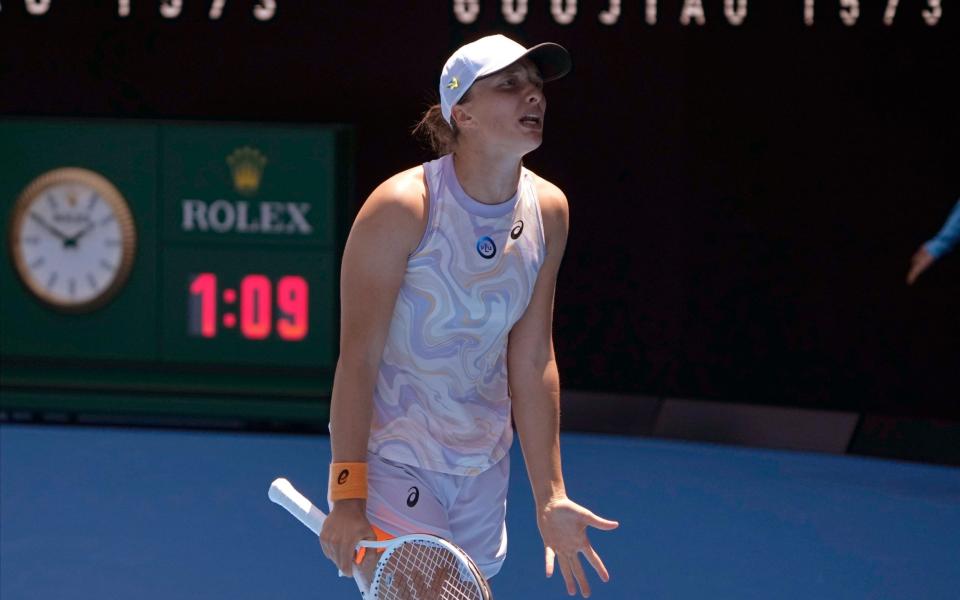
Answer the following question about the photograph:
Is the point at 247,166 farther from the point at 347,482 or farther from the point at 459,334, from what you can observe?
the point at 347,482

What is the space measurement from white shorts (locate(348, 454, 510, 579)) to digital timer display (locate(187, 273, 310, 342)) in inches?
181

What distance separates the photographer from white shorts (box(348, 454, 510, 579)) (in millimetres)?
2932

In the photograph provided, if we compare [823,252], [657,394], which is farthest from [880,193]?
[657,394]

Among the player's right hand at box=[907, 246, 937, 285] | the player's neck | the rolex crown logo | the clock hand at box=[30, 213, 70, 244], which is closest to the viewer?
the player's neck

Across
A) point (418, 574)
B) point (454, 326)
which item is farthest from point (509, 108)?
point (418, 574)

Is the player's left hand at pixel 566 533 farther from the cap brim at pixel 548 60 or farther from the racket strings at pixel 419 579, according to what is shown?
the cap brim at pixel 548 60

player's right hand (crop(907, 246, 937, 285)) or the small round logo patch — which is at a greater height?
the small round logo patch

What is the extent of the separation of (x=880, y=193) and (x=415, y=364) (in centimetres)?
476

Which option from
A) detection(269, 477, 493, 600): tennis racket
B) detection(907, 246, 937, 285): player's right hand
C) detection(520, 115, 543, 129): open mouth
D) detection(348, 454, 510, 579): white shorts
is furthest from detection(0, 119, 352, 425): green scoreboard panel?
detection(269, 477, 493, 600): tennis racket

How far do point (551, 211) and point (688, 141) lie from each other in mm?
4658

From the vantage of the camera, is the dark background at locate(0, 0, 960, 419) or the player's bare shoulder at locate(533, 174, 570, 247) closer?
the player's bare shoulder at locate(533, 174, 570, 247)

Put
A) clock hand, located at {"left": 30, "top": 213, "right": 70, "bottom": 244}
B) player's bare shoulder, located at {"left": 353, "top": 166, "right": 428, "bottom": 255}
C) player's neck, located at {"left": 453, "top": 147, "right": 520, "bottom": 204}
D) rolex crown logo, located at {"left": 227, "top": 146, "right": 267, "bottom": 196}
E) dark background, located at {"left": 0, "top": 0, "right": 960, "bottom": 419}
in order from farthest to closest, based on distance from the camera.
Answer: clock hand, located at {"left": 30, "top": 213, "right": 70, "bottom": 244} < rolex crown logo, located at {"left": 227, "top": 146, "right": 267, "bottom": 196} < dark background, located at {"left": 0, "top": 0, "right": 960, "bottom": 419} < player's neck, located at {"left": 453, "top": 147, "right": 520, "bottom": 204} < player's bare shoulder, located at {"left": 353, "top": 166, "right": 428, "bottom": 255}

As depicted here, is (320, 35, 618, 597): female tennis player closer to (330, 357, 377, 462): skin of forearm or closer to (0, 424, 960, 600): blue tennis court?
(330, 357, 377, 462): skin of forearm

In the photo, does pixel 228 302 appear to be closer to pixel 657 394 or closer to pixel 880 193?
pixel 657 394
